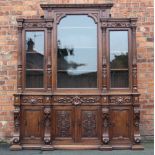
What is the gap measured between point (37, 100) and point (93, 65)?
1111 millimetres

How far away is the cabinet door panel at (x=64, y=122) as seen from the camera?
6078 mm

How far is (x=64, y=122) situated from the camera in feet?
20.0

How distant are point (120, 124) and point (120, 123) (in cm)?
2

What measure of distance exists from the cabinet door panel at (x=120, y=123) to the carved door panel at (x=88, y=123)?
242 millimetres

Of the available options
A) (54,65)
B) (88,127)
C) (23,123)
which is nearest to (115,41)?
(54,65)

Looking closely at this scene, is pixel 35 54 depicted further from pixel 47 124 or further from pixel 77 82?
pixel 47 124

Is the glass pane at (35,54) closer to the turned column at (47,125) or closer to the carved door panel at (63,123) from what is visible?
the turned column at (47,125)

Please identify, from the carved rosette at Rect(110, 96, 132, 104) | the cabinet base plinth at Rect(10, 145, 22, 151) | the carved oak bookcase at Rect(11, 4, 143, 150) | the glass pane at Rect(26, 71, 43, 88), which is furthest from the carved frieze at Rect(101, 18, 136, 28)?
the cabinet base plinth at Rect(10, 145, 22, 151)

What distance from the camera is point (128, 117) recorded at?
19.9 ft

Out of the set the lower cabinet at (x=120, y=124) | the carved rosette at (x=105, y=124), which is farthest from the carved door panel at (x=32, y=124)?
the lower cabinet at (x=120, y=124)

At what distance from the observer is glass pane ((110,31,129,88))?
6129 mm

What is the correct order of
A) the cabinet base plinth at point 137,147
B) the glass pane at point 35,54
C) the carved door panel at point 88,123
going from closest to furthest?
the cabinet base plinth at point 137,147
the carved door panel at point 88,123
the glass pane at point 35,54

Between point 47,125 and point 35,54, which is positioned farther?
point 35,54

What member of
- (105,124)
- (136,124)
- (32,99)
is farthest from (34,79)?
(136,124)
